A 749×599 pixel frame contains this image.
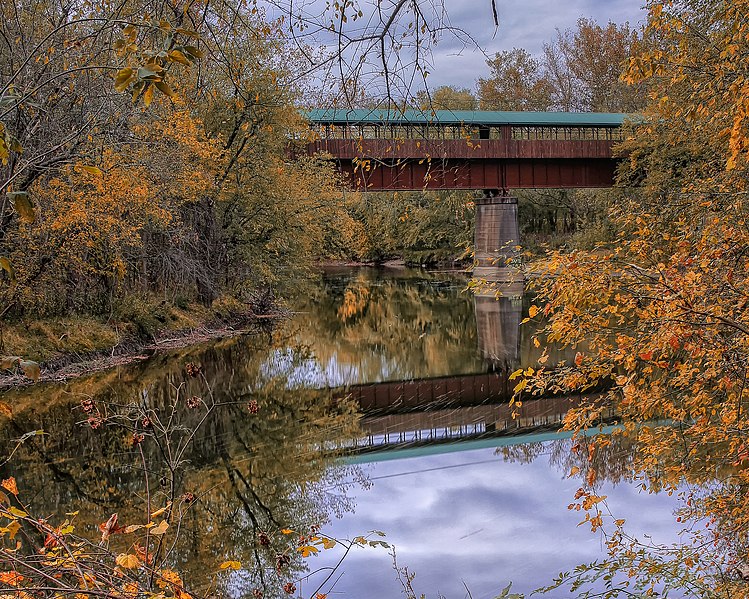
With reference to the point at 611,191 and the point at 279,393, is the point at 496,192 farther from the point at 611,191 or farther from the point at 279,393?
the point at 279,393

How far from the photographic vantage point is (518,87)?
6425cm

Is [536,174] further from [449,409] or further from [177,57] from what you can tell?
[177,57]

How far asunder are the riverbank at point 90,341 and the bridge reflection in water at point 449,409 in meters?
5.96

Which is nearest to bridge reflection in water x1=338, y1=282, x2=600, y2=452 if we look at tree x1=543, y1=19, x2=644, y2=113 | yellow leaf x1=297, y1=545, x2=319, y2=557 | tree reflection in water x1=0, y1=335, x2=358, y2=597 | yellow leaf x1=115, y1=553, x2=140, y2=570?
tree reflection in water x1=0, y1=335, x2=358, y2=597

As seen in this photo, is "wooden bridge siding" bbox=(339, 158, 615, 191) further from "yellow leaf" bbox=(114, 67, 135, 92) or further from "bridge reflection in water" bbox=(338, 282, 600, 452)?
"yellow leaf" bbox=(114, 67, 135, 92)

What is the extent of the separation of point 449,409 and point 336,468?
4.70 meters

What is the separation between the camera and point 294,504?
983cm

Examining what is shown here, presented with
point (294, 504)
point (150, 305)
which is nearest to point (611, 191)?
point (150, 305)

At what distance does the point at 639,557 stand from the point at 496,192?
3205 centimetres

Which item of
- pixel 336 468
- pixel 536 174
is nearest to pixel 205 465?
pixel 336 468

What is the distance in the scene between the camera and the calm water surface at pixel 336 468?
327 inches

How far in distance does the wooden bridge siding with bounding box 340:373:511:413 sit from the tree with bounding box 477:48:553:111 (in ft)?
154

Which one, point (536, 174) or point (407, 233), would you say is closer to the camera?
Result: point (536, 174)

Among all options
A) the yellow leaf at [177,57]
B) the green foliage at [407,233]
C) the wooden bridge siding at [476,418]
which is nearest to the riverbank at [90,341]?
the wooden bridge siding at [476,418]
